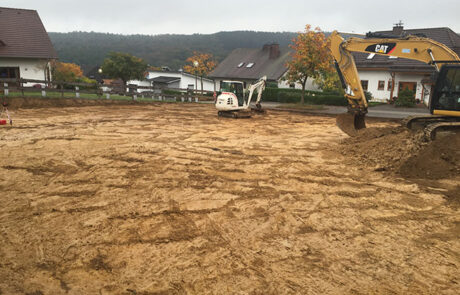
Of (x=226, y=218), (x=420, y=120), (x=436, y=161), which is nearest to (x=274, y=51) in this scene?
(x=420, y=120)

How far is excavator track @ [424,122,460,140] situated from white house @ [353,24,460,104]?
18579mm

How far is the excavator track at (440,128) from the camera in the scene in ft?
27.0

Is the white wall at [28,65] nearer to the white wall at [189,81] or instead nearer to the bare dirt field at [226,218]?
the bare dirt field at [226,218]

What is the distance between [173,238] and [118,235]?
830 mm

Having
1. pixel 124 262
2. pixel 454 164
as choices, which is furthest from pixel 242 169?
pixel 454 164

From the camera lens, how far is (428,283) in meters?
3.93

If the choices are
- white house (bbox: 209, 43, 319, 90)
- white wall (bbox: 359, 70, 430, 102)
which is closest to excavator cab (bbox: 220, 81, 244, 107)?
white wall (bbox: 359, 70, 430, 102)

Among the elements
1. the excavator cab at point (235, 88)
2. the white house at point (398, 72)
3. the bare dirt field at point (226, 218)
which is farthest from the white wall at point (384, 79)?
the bare dirt field at point (226, 218)

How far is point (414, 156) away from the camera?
26.8 feet

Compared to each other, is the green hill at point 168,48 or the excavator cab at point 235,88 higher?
the green hill at point 168,48

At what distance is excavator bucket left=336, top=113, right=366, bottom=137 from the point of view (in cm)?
1193

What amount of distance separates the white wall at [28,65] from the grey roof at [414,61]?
26669 millimetres

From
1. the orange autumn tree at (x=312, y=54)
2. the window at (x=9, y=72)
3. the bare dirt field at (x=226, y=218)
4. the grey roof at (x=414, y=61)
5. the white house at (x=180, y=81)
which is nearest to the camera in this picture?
the bare dirt field at (x=226, y=218)

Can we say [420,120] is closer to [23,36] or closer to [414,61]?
[414,61]
